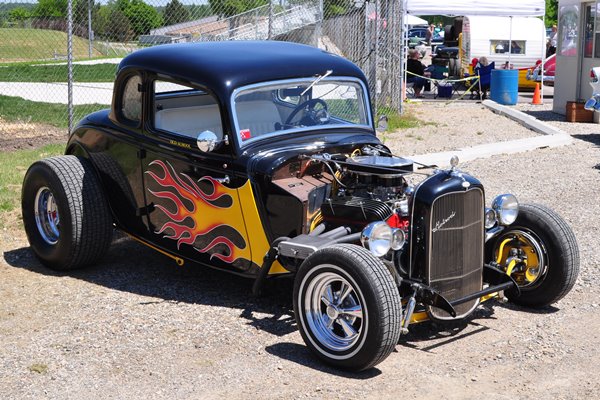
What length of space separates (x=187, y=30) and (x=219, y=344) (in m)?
10.6

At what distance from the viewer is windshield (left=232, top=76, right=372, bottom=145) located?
20.0 feet

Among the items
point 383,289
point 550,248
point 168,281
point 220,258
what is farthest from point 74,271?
point 550,248

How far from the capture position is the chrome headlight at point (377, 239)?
5160 mm

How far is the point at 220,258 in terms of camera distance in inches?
242

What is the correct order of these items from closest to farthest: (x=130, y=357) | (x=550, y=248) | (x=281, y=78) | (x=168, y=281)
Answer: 1. (x=130, y=357)
2. (x=550, y=248)
3. (x=281, y=78)
4. (x=168, y=281)

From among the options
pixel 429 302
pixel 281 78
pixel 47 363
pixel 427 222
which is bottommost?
pixel 47 363

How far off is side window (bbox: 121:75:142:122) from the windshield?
98 centimetres

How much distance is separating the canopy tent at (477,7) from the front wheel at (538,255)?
1468cm

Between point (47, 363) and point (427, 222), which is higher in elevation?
point (427, 222)

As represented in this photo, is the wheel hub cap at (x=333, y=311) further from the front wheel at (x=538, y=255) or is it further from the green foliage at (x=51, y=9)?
the green foliage at (x=51, y=9)

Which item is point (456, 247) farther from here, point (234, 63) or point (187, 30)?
point (187, 30)

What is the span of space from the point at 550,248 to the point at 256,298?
2.02m

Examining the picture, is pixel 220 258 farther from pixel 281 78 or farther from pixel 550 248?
pixel 550 248

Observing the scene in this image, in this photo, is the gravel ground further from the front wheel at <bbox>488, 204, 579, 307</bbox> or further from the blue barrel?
the blue barrel
